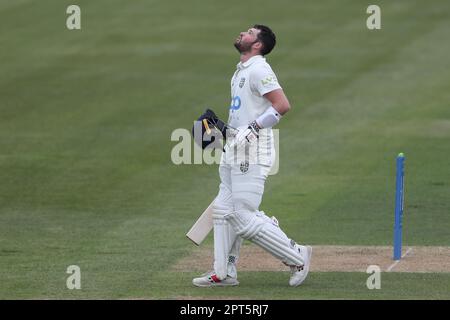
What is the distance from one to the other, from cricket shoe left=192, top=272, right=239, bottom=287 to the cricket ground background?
178mm

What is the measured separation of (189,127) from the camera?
19.5m

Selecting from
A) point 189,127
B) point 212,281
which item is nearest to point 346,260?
point 212,281

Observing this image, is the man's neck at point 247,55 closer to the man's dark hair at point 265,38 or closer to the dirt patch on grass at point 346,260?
the man's dark hair at point 265,38

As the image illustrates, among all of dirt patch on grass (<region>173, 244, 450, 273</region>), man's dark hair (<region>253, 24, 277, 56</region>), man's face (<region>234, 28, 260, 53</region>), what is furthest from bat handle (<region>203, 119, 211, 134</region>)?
dirt patch on grass (<region>173, 244, 450, 273</region>)

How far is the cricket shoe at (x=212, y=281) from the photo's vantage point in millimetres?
10398

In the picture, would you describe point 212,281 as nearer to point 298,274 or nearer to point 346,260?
point 298,274

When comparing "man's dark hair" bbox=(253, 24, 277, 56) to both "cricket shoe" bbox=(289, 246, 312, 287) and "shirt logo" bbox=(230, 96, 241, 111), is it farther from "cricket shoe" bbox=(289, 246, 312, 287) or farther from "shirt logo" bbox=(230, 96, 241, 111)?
"cricket shoe" bbox=(289, 246, 312, 287)

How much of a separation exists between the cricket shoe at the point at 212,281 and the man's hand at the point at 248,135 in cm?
120

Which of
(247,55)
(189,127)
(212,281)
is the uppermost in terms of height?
(189,127)

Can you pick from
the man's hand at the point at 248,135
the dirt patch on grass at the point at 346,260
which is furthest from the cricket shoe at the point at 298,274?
the man's hand at the point at 248,135

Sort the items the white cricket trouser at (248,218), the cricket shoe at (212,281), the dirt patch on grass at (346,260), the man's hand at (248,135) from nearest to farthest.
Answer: the man's hand at (248,135)
the white cricket trouser at (248,218)
the cricket shoe at (212,281)
the dirt patch on grass at (346,260)

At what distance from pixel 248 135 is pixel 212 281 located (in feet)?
4.39
